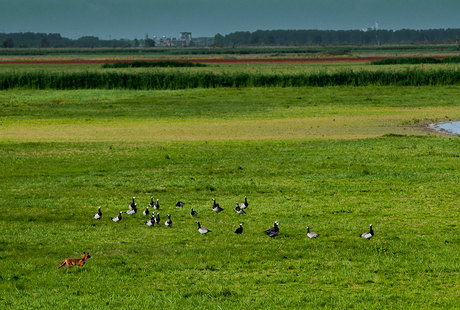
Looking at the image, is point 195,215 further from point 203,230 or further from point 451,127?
point 451,127

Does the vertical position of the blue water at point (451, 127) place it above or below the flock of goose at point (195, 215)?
below

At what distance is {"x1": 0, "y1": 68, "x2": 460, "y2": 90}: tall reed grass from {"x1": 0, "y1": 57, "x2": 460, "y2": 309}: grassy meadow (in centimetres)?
3089

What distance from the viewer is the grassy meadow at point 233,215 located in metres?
10.2

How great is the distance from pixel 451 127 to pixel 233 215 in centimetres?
2437

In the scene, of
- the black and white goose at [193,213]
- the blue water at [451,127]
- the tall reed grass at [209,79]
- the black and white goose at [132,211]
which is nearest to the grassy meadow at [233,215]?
the black and white goose at [193,213]

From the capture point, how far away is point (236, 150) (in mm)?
27844

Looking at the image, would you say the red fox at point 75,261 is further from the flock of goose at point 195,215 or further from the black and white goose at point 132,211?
the black and white goose at point 132,211

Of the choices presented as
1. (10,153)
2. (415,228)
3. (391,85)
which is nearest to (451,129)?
(415,228)

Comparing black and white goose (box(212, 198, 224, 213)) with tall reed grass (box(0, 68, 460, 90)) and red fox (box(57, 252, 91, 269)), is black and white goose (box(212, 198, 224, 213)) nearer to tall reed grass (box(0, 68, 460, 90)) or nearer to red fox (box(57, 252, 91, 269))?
red fox (box(57, 252, 91, 269))

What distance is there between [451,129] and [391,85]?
34225 mm

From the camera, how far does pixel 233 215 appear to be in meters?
15.8

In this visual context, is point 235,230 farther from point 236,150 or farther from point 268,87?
point 268,87

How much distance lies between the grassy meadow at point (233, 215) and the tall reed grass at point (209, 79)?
3089cm

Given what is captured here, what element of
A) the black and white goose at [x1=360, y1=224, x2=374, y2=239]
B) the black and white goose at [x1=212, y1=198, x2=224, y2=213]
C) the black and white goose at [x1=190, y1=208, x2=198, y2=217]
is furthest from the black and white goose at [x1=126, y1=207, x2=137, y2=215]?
the black and white goose at [x1=360, y1=224, x2=374, y2=239]
